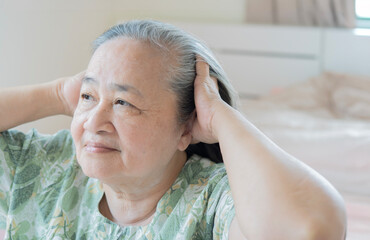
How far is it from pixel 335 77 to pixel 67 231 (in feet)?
8.18

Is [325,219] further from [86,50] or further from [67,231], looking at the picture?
[86,50]

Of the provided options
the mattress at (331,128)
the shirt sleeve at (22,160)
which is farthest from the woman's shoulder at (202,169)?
the mattress at (331,128)

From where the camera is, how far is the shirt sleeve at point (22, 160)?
151cm

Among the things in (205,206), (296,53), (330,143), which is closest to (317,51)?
(296,53)

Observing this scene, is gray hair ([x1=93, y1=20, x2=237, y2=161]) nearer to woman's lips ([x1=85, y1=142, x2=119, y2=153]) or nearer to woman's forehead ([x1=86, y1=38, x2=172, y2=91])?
woman's forehead ([x1=86, y1=38, x2=172, y2=91])

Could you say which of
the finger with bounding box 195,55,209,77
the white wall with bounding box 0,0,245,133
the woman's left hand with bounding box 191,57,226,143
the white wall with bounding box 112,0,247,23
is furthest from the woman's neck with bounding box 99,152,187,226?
the white wall with bounding box 112,0,247,23

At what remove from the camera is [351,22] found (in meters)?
3.92

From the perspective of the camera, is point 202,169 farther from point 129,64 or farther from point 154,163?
point 129,64

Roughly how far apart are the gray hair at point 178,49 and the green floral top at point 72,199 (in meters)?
0.17

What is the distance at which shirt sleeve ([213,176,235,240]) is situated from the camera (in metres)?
1.25

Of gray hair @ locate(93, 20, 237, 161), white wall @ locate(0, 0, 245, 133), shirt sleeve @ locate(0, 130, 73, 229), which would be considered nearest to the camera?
gray hair @ locate(93, 20, 237, 161)

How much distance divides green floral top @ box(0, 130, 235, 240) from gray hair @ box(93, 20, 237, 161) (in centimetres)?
17

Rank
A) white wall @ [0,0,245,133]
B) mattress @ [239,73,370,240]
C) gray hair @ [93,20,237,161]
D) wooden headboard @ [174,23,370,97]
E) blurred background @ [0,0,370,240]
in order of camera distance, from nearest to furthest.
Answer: gray hair @ [93,20,237,161] → mattress @ [239,73,370,240] → blurred background @ [0,0,370,240] → white wall @ [0,0,245,133] → wooden headboard @ [174,23,370,97]

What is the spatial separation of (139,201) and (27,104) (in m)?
0.41
